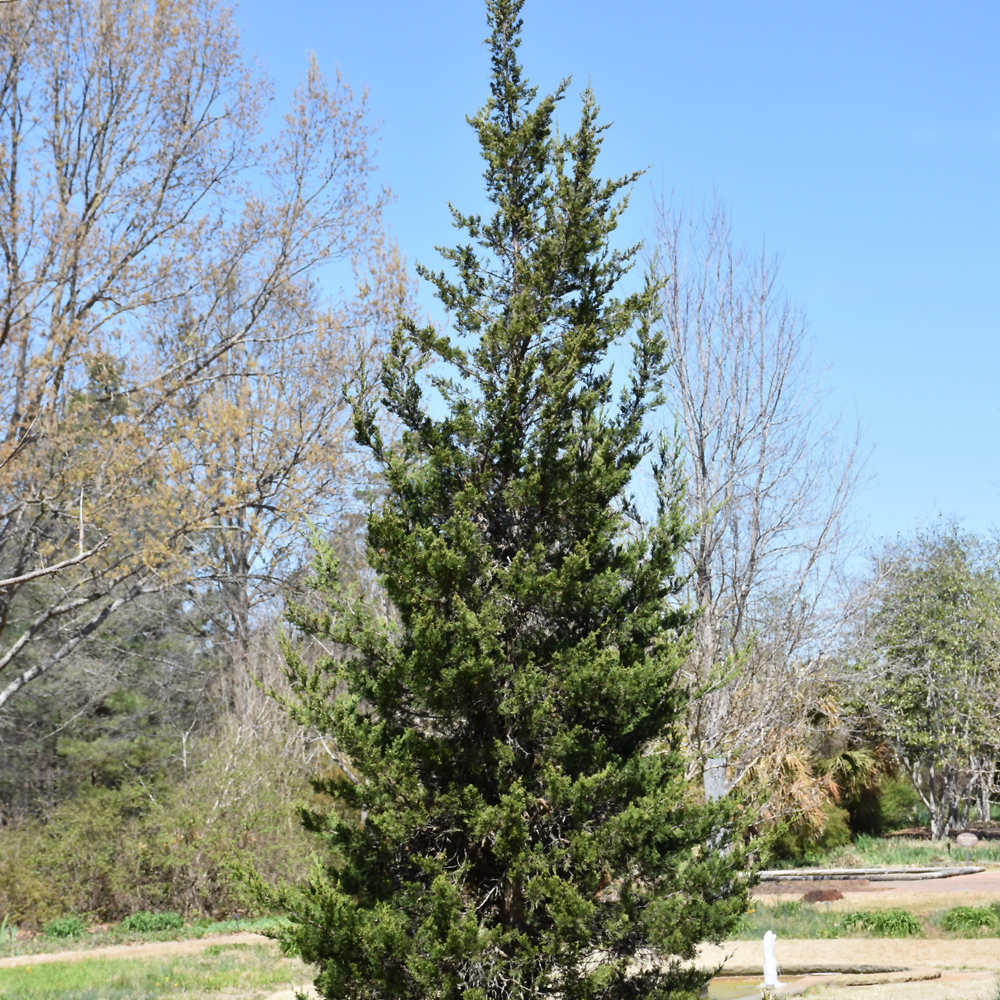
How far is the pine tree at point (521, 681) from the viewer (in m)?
5.69

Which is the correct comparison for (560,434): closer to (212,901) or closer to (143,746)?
(212,901)

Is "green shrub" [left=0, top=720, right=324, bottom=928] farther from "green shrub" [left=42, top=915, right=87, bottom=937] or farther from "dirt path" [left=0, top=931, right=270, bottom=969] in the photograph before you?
"dirt path" [left=0, top=931, right=270, bottom=969]

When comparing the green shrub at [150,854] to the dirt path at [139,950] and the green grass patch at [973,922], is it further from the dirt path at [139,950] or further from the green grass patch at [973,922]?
the green grass patch at [973,922]

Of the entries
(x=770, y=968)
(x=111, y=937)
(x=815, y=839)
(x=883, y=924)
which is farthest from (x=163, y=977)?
(x=815, y=839)

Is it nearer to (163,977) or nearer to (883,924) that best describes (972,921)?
(883,924)

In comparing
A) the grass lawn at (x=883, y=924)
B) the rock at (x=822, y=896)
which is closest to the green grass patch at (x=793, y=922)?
the grass lawn at (x=883, y=924)

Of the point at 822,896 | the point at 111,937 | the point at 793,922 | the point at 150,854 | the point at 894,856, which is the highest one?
the point at 150,854

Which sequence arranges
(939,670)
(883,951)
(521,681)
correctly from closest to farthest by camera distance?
(521,681), (883,951), (939,670)

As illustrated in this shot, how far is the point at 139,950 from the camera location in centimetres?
1184

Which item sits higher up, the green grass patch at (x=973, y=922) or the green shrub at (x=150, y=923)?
the green shrub at (x=150, y=923)

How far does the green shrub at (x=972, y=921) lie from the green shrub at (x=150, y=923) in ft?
31.9

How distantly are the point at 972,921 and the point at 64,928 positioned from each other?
11.4 m

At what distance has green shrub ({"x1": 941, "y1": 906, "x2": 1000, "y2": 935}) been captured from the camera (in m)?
10.8

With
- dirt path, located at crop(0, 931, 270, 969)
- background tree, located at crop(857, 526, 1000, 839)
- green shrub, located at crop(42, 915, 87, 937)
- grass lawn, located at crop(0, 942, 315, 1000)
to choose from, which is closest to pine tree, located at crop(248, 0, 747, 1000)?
grass lawn, located at crop(0, 942, 315, 1000)
